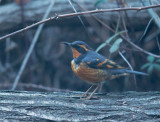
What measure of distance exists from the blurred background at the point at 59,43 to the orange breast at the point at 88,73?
111 centimetres

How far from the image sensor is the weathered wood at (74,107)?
3047mm

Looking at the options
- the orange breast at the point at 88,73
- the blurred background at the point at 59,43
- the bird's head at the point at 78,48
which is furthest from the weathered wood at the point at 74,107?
the blurred background at the point at 59,43

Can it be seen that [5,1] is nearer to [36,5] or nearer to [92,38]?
[36,5]

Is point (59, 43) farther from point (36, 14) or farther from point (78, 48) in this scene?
point (78, 48)

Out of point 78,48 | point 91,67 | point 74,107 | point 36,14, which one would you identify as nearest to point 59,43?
point 36,14

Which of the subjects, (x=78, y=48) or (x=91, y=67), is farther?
(x=78, y=48)

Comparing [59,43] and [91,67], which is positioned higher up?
[59,43]

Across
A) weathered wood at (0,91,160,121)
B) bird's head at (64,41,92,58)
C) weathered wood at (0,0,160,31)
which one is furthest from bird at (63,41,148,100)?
weathered wood at (0,0,160,31)

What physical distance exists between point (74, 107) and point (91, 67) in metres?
0.86

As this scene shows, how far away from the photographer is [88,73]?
3.81 meters

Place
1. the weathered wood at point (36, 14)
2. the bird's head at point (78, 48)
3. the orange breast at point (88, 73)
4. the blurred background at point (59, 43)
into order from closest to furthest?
1. the orange breast at point (88, 73)
2. the bird's head at point (78, 48)
3. the blurred background at point (59, 43)
4. the weathered wood at point (36, 14)

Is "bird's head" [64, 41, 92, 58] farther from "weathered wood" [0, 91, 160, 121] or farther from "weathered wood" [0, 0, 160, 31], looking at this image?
"weathered wood" [0, 0, 160, 31]

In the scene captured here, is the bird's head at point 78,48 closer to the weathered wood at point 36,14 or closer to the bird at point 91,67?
the bird at point 91,67

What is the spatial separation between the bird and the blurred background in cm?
94
